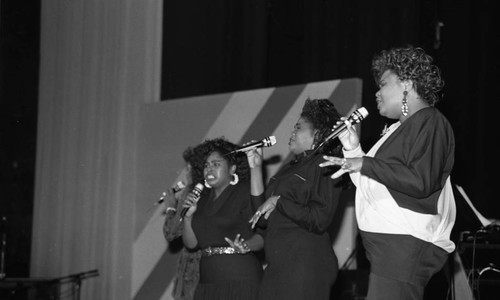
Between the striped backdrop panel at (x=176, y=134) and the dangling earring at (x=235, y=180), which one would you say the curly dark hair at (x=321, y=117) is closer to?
the dangling earring at (x=235, y=180)

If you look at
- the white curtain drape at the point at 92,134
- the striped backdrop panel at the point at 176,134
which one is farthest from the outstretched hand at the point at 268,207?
the white curtain drape at the point at 92,134

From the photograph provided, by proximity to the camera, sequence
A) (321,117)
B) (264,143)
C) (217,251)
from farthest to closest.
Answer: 1. (217,251)
2. (264,143)
3. (321,117)

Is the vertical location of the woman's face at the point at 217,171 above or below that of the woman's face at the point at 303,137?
below

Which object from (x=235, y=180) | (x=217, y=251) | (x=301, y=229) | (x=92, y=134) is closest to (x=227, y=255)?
(x=217, y=251)

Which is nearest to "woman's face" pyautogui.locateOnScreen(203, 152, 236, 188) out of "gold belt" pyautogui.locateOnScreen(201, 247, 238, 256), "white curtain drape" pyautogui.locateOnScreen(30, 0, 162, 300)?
"gold belt" pyautogui.locateOnScreen(201, 247, 238, 256)

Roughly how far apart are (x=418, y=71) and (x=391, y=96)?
0.13 m

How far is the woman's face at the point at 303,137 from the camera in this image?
3.64 metres

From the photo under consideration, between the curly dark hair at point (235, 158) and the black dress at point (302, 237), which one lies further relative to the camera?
the curly dark hair at point (235, 158)

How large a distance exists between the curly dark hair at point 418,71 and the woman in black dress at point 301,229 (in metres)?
0.56

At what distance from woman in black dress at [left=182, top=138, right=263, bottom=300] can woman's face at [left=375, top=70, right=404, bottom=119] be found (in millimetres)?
1286

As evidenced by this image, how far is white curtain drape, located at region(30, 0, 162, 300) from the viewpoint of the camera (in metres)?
6.10

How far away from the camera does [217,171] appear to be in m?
4.24

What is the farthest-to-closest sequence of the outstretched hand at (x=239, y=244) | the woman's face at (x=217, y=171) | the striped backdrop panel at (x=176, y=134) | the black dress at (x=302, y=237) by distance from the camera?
the striped backdrop panel at (x=176, y=134), the woman's face at (x=217, y=171), the outstretched hand at (x=239, y=244), the black dress at (x=302, y=237)

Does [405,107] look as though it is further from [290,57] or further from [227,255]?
[290,57]
